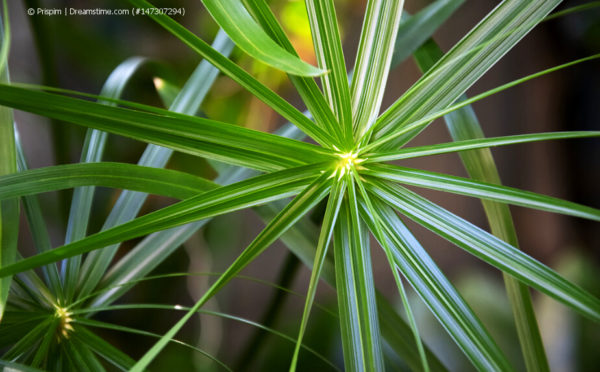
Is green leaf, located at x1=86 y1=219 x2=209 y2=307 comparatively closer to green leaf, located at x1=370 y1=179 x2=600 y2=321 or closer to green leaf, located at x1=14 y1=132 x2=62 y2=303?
green leaf, located at x1=14 y1=132 x2=62 y2=303

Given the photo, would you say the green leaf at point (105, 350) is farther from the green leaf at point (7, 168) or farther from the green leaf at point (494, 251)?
the green leaf at point (494, 251)

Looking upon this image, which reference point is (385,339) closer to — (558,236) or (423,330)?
(423,330)

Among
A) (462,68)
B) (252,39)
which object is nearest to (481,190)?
(462,68)

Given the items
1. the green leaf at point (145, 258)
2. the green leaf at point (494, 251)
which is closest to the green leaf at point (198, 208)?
the green leaf at point (494, 251)

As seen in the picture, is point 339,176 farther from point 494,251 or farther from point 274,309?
point 274,309

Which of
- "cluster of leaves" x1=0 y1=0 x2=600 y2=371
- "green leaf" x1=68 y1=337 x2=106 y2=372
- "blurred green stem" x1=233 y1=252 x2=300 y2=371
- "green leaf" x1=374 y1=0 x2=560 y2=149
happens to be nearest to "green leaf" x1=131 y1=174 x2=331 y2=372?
"cluster of leaves" x1=0 y1=0 x2=600 y2=371

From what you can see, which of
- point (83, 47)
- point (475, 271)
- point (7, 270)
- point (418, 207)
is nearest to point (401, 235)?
point (418, 207)
